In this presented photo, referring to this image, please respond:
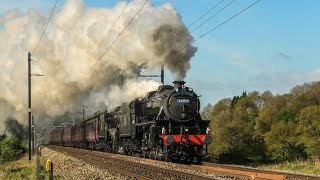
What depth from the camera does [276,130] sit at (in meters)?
72.7

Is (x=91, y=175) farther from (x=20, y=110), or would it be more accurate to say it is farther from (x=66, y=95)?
(x=20, y=110)

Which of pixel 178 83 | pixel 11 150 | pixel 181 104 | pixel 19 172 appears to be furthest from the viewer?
pixel 11 150

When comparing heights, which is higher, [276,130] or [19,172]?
[276,130]

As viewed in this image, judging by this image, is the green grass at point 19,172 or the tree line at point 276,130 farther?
the tree line at point 276,130

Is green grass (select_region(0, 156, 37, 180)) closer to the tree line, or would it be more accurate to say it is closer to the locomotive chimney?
the locomotive chimney

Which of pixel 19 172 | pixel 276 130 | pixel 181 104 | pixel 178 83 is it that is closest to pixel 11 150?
pixel 19 172

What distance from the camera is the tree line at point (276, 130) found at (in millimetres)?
60497

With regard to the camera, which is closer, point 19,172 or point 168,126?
point 168,126

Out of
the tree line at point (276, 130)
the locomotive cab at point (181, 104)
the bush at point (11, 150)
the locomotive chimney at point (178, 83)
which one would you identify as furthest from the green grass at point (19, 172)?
the tree line at point (276, 130)

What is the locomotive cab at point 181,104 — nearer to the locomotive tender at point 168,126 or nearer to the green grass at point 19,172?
the locomotive tender at point 168,126

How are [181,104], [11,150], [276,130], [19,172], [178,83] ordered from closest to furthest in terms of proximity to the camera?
[181,104] < [178,83] < [19,172] < [11,150] < [276,130]

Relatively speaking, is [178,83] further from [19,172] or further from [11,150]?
[11,150]

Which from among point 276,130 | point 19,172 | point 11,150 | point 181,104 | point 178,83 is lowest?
point 19,172

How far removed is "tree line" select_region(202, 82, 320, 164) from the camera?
198 feet
